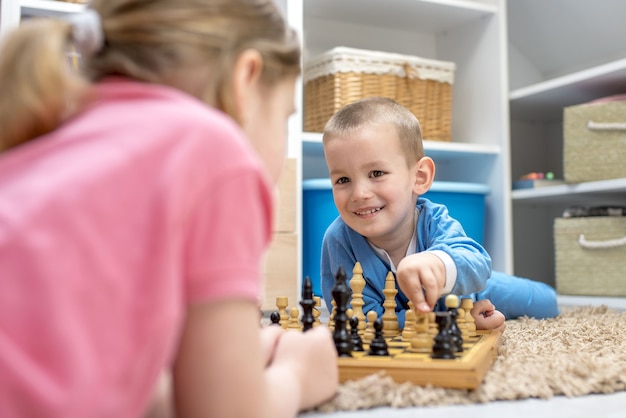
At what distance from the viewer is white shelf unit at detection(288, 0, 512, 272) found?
103 inches

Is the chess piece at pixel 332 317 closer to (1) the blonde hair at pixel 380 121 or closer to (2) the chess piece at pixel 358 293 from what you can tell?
(2) the chess piece at pixel 358 293

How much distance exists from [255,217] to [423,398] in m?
0.40

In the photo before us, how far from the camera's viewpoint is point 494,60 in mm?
2676

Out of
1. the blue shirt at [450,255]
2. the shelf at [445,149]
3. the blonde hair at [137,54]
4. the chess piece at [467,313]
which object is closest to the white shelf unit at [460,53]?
the shelf at [445,149]

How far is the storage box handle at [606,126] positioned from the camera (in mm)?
2275

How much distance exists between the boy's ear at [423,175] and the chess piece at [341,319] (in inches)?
23.8

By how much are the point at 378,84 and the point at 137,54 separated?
1843 mm

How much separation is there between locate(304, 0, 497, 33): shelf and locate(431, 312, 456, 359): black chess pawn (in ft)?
6.20

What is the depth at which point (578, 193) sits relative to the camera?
2482 mm

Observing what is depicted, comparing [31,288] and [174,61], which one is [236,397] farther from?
[174,61]

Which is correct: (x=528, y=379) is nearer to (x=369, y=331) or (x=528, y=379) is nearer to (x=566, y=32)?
(x=369, y=331)

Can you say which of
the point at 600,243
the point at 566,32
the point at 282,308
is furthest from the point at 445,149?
the point at 282,308

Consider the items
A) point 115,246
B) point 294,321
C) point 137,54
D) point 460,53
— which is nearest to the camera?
point 115,246

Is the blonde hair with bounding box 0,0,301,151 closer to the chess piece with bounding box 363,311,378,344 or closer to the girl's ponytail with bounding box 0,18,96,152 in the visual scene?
the girl's ponytail with bounding box 0,18,96,152
